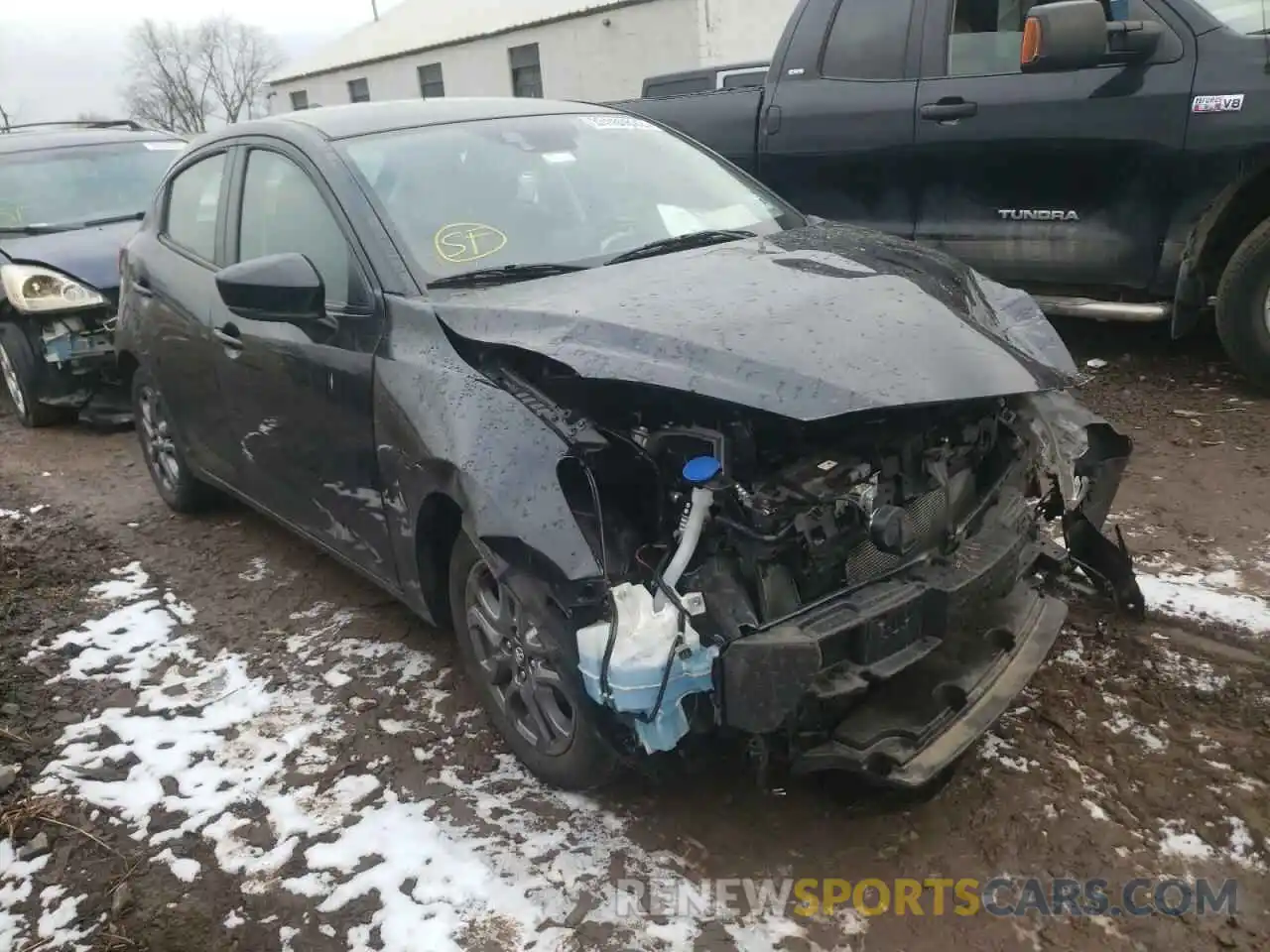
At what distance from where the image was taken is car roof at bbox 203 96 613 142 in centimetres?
359

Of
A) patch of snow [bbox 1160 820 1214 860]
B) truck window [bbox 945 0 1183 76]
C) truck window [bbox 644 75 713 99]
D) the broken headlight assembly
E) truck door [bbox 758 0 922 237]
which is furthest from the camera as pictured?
truck window [bbox 644 75 713 99]

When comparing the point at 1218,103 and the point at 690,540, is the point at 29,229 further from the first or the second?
the point at 1218,103

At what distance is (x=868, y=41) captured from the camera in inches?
225

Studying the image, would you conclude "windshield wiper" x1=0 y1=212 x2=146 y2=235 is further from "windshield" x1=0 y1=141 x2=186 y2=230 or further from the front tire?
the front tire

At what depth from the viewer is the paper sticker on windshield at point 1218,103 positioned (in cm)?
458

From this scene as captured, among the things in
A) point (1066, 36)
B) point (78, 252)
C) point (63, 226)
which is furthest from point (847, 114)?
point (63, 226)

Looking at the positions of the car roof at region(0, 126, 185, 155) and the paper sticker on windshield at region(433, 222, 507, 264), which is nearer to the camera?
the paper sticker on windshield at region(433, 222, 507, 264)

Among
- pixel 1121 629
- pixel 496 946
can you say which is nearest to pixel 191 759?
pixel 496 946

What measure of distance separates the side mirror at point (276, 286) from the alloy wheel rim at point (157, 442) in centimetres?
208

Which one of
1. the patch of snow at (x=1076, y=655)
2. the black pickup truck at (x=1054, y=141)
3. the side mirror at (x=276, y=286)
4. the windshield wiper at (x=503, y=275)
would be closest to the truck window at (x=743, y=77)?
the black pickup truck at (x=1054, y=141)

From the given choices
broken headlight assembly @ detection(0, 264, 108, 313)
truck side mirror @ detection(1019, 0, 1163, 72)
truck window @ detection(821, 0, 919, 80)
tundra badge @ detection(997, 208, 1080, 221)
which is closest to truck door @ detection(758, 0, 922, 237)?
truck window @ detection(821, 0, 919, 80)

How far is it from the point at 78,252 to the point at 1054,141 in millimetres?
5779

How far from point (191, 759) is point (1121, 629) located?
2.95m

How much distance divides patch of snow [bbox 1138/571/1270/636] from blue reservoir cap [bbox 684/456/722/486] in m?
1.92
